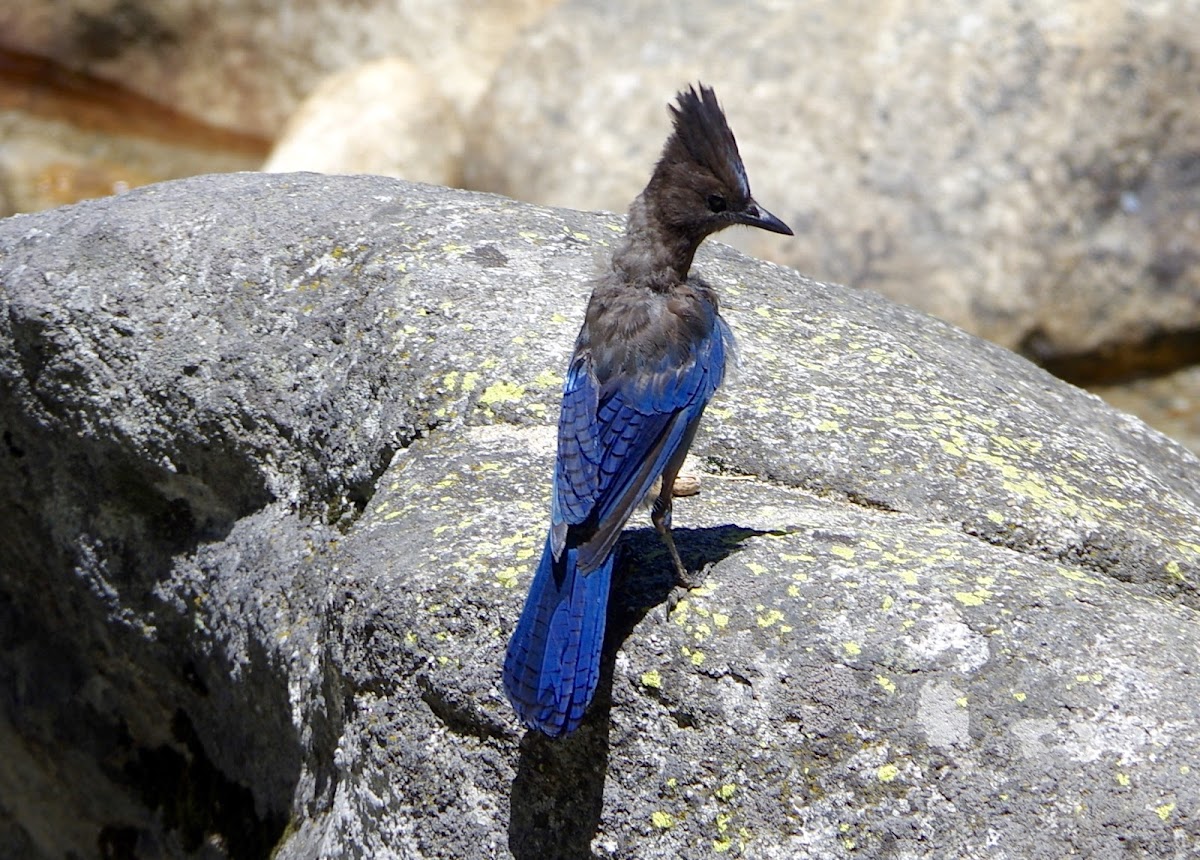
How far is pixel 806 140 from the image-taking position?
27.3ft

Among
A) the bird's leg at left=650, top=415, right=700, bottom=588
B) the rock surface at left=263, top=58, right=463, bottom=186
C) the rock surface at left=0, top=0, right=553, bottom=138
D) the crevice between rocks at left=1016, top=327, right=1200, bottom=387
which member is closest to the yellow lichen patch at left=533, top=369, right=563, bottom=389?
the bird's leg at left=650, top=415, right=700, bottom=588

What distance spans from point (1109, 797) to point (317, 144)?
8358mm

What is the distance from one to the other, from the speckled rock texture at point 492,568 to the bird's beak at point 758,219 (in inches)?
13.2

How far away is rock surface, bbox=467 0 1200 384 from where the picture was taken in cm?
831

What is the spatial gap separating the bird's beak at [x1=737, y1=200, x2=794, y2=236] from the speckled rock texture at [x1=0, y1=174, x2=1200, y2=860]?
337 mm

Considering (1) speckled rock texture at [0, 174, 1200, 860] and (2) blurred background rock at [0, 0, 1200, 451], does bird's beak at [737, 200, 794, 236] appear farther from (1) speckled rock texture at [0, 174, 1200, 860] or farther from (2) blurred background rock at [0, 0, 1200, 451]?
(2) blurred background rock at [0, 0, 1200, 451]

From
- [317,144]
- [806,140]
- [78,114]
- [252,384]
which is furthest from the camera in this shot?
[78,114]

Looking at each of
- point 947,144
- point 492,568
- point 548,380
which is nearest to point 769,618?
point 492,568

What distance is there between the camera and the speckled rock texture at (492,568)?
9.28ft

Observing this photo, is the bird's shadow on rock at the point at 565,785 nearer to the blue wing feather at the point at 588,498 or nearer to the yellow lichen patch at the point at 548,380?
the blue wing feather at the point at 588,498

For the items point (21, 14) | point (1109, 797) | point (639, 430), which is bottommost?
point (1109, 797)

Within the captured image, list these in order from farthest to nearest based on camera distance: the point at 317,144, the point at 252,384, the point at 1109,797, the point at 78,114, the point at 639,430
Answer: the point at 78,114 < the point at 317,144 < the point at 252,384 < the point at 639,430 < the point at 1109,797

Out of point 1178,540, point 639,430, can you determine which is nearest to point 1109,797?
point 1178,540

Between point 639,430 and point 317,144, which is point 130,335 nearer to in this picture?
point 639,430
